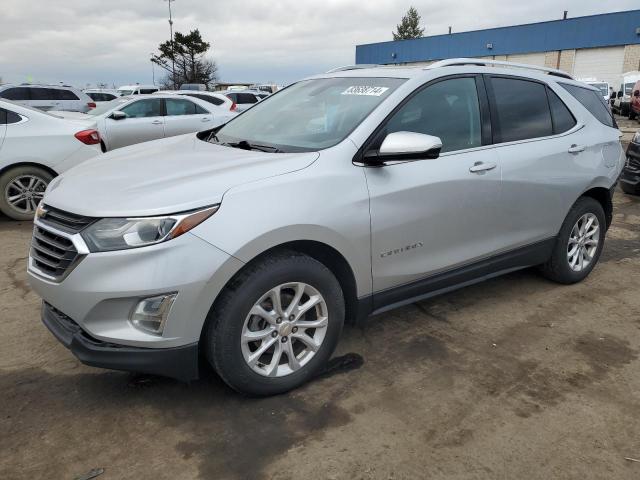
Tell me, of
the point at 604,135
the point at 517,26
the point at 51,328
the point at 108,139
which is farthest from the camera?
the point at 517,26

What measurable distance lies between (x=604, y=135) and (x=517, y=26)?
1774 inches

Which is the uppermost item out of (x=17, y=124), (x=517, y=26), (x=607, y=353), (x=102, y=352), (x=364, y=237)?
(x=517, y=26)

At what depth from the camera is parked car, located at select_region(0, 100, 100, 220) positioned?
6246mm

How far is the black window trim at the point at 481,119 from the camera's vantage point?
9.50 feet

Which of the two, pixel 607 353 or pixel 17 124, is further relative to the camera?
pixel 17 124

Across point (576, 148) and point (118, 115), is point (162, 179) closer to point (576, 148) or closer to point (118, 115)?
point (576, 148)

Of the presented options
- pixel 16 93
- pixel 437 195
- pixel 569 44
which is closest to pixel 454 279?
pixel 437 195

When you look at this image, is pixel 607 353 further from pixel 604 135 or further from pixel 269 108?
pixel 269 108

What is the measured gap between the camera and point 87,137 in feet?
21.5

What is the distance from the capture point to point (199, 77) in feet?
158

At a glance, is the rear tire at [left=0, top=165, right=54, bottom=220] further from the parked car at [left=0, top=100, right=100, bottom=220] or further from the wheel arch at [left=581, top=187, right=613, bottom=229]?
the wheel arch at [left=581, top=187, right=613, bottom=229]

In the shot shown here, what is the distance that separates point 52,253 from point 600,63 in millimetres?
45359

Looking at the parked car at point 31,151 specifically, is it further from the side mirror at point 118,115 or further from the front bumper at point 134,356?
the front bumper at point 134,356

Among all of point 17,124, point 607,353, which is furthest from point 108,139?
point 607,353
